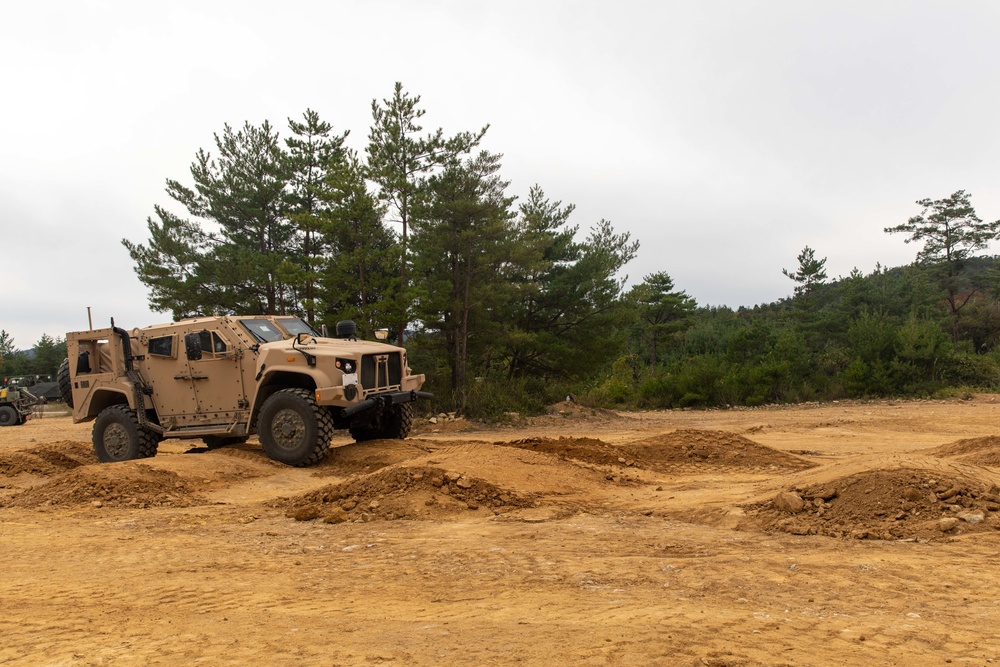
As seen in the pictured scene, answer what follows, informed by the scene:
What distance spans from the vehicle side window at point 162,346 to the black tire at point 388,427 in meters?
3.22

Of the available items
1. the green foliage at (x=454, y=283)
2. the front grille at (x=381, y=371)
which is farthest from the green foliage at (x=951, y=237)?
the front grille at (x=381, y=371)

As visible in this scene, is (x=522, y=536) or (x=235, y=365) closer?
(x=522, y=536)

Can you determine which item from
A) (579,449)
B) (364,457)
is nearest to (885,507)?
(579,449)

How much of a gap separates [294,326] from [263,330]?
0.86 m

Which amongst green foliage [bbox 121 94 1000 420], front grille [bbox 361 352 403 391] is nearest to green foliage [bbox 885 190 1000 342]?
green foliage [bbox 121 94 1000 420]

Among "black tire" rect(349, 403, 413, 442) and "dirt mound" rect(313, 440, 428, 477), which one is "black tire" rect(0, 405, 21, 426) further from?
"dirt mound" rect(313, 440, 428, 477)

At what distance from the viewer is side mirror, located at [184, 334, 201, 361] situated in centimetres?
1191

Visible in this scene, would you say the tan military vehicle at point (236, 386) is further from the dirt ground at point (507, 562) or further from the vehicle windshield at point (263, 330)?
the dirt ground at point (507, 562)

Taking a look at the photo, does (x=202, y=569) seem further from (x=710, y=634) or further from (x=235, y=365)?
(x=235, y=365)

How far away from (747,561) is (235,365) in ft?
29.1

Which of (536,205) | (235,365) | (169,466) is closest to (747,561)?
(169,466)

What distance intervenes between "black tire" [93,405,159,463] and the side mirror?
4.68 feet

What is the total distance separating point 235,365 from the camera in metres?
11.8

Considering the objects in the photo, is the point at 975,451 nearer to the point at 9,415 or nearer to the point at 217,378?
the point at 217,378
